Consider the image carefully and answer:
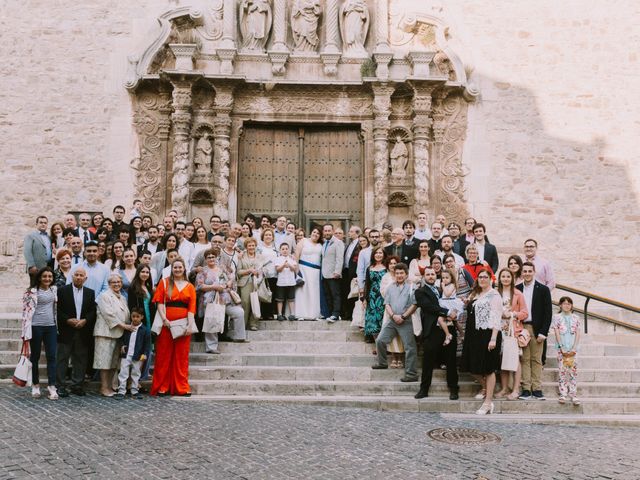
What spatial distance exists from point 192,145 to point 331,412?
24.7 ft

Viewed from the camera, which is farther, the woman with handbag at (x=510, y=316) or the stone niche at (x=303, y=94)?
the stone niche at (x=303, y=94)

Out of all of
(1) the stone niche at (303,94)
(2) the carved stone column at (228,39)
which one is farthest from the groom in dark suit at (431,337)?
(2) the carved stone column at (228,39)

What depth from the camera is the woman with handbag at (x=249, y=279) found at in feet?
29.1

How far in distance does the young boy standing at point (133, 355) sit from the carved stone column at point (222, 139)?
5.15 m

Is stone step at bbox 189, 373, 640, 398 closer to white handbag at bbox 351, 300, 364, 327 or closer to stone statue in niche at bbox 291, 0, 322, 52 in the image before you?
white handbag at bbox 351, 300, 364, 327

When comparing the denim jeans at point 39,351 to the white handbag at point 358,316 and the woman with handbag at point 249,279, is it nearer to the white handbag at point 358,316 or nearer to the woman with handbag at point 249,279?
the woman with handbag at point 249,279

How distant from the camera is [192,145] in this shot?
12672 mm

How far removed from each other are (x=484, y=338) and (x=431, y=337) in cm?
64

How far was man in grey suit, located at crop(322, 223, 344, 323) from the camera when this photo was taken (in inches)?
370

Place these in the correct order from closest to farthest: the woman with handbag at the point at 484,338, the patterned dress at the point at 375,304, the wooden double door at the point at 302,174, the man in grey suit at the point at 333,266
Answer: the woman with handbag at the point at 484,338 < the patterned dress at the point at 375,304 < the man in grey suit at the point at 333,266 < the wooden double door at the point at 302,174

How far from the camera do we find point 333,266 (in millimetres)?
9422

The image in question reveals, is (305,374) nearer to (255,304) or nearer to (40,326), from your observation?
(255,304)

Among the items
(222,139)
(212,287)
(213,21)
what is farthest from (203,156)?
(212,287)

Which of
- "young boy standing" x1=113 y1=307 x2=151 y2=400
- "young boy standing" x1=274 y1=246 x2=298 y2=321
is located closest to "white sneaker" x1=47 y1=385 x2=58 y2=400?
"young boy standing" x1=113 y1=307 x2=151 y2=400
